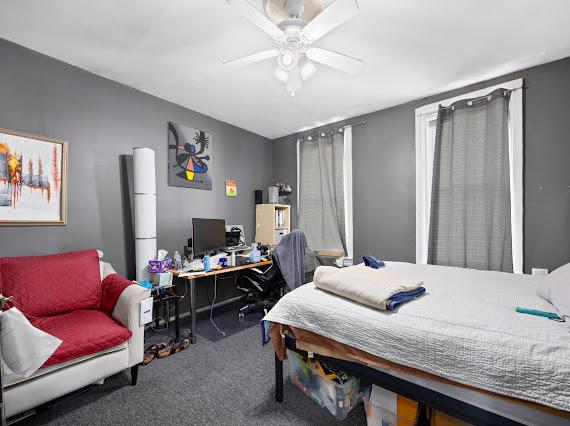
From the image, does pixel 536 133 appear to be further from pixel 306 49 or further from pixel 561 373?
pixel 561 373

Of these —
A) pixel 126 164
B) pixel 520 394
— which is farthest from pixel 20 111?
pixel 520 394

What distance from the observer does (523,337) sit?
0.96 meters

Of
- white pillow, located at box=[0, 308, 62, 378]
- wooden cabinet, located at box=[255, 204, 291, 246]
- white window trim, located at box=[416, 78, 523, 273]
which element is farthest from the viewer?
wooden cabinet, located at box=[255, 204, 291, 246]

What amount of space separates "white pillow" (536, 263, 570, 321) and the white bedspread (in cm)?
5

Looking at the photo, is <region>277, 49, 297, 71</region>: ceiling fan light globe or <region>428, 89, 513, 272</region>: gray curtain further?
<region>428, 89, 513, 272</region>: gray curtain

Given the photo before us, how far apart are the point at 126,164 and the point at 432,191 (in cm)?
335

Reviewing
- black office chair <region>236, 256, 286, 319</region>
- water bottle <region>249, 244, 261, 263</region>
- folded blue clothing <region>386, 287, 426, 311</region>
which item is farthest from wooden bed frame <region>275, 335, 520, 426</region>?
water bottle <region>249, 244, 261, 263</region>

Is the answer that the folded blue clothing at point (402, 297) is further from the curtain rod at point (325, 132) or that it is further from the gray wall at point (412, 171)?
the curtain rod at point (325, 132)

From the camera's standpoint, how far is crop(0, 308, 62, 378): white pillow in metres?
1.12

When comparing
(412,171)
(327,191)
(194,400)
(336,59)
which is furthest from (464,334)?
(327,191)

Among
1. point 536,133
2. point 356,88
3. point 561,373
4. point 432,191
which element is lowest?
point 561,373

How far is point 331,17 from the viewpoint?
1.47 m

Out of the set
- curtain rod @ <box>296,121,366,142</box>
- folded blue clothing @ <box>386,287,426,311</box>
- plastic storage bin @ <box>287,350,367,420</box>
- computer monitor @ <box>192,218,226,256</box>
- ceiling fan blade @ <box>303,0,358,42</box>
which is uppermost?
curtain rod @ <box>296,121,366,142</box>

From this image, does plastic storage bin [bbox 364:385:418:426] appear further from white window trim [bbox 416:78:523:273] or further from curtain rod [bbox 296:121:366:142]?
curtain rod [bbox 296:121:366:142]
